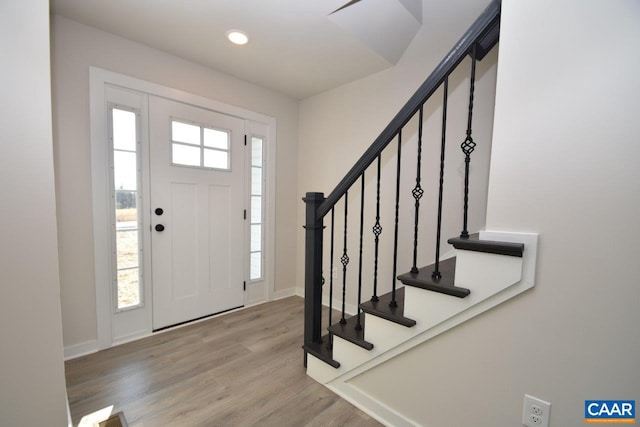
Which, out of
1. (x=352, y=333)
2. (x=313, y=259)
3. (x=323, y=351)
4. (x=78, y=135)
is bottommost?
(x=323, y=351)

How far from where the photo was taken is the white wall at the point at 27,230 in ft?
2.69

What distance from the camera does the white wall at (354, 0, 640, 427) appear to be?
0.81 meters

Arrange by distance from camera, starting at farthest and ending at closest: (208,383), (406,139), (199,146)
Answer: (199,146), (406,139), (208,383)

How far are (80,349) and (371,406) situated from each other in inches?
83.3

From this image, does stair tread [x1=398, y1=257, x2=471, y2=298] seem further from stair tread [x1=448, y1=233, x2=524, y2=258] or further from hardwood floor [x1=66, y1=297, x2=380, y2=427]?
hardwood floor [x1=66, y1=297, x2=380, y2=427]

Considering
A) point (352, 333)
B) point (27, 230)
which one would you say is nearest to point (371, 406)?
point (352, 333)

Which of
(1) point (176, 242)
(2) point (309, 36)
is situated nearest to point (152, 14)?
(2) point (309, 36)

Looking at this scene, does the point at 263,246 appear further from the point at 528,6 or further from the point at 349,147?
the point at 528,6

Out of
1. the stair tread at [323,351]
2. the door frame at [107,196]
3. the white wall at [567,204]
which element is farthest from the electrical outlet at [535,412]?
the door frame at [107,196]

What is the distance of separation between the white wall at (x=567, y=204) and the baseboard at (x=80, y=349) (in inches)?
100

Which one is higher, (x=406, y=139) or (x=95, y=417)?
(x=406, y=139)

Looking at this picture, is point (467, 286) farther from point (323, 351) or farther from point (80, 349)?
point (80, 349)

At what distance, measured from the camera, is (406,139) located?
2334mm

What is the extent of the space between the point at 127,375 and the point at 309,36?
2.74 meters
